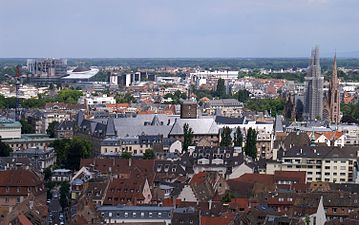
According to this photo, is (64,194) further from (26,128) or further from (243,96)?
(243,96)

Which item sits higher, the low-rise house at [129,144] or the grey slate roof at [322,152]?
the grey slate roof at [322,152]

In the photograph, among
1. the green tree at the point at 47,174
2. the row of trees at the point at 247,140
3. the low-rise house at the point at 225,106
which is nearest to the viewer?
the green tree at the point at 47,174

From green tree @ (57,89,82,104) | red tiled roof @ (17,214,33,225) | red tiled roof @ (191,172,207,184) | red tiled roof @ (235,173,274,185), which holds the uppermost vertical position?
red tiled roof @ (17,214,33,225)

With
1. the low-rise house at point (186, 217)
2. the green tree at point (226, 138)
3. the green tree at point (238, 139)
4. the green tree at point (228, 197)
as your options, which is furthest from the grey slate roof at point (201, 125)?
the low-rise house at point (186, 217)

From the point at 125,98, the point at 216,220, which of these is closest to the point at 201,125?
the point at 216,220

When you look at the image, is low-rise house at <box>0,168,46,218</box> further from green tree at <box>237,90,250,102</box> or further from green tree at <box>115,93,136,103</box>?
green tree at <box>237,90,250,102</box>

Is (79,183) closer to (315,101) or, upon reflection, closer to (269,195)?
(269,195)

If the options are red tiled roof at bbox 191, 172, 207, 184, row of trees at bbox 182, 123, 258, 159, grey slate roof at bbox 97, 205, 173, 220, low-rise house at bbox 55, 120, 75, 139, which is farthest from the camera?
low-rise house at bbox 55, 120, 75, 139

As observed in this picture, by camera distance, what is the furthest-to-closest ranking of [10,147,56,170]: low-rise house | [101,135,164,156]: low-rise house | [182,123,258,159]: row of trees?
1. [101,135,164,156]: low-rise house
2. [182,123,258,159]: row of trees
3. [10,147,56,170]: low-rise house

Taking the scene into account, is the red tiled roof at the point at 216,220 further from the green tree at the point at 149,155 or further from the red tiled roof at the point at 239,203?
the green tree at the point at 149,155

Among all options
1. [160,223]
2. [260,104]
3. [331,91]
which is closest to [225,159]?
[160,223]

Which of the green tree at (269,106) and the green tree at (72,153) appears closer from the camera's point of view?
the green tree at (72,153)

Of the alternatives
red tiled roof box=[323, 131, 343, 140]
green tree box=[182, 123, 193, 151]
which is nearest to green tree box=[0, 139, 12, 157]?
green tree box=[182, 123, 193, 151]
